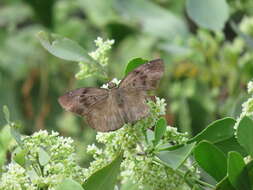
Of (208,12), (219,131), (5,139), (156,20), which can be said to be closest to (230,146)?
(219,131)

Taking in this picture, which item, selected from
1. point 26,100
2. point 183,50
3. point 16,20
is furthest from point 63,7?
point 183,50

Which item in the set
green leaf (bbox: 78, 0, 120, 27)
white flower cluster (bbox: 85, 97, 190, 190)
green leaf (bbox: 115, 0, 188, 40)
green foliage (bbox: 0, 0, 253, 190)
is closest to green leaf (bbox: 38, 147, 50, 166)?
green foliage (bbox: 0, 0, 253, 190)

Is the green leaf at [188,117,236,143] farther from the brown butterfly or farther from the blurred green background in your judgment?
the blurred green background

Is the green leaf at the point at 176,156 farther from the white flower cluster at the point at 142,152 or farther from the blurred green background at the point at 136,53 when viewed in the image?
the blurred green background at the point at 136,53

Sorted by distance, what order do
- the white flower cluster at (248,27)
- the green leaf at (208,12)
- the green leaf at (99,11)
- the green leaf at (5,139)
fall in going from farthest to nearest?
1. the green leaf at (99,11)
2. the white flower cluster at (248,27)
3. the green leaf at (208,12)
4. the green leaf at (5,139)

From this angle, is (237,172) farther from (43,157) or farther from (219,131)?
(43,157)

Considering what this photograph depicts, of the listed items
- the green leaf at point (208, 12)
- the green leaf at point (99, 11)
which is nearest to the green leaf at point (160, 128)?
the green leaf at point (208, 12)
